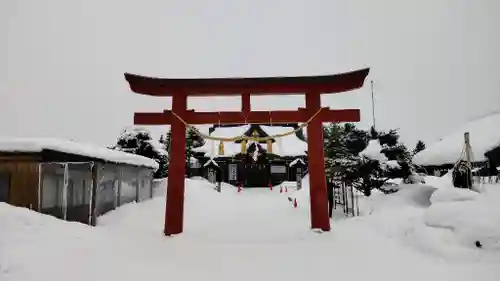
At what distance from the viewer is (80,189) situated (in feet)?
40.5

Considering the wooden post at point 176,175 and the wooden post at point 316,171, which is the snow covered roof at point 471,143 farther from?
the wooden post at point 176,175

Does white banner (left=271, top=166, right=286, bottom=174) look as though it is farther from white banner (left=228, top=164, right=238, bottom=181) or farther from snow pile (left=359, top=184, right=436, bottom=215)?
snow pile (left=359, top=184, right=436, bottom=215)

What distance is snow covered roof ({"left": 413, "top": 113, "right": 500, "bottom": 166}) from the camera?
11141mm

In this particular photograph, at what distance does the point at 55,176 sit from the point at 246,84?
6.59 metres

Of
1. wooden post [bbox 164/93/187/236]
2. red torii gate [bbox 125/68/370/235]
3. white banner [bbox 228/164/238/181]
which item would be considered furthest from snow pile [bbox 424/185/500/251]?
white banner [bbox 228/164/238/181]

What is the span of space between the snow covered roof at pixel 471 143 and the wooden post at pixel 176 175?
30.7 ft

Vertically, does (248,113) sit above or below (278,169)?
above

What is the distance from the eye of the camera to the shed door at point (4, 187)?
10.2 metres

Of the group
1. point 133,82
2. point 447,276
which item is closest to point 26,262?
point 133,82

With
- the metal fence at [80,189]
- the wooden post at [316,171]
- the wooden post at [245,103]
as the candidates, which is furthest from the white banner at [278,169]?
the wooden post at [245,103]

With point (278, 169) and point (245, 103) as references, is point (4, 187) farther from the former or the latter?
point (278, 169)

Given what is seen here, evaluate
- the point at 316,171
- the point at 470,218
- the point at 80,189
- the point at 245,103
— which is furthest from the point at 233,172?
the point at 470,218

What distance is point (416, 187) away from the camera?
45.0 ft

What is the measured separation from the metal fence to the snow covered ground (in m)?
2.52
